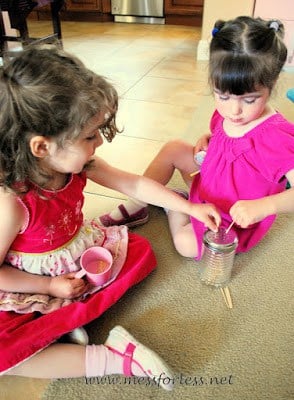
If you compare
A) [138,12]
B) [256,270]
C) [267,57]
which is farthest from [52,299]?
[138,12]

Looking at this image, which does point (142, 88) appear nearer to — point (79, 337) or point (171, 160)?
point (171, 160)

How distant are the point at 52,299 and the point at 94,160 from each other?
31 cm

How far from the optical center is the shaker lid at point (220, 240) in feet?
2.62

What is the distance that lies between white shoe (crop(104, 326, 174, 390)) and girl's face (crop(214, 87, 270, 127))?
0.49 metres

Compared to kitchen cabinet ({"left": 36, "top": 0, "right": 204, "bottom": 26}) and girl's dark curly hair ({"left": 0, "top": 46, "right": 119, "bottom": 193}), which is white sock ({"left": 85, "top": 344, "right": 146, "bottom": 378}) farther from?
kitchen cabinet ({"left": 36, "top": 0, "right": 204, "bottom": 26})

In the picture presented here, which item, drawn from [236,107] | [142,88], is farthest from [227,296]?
[142,88]

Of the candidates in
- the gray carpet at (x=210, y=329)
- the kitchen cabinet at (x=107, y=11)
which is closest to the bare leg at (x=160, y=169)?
the gray carpet at (x=210, y=329)

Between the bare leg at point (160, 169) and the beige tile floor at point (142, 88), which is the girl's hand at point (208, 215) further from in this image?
the beige tile floor at point (142, 88)

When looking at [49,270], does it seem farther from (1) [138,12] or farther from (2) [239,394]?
(1) [138,12]

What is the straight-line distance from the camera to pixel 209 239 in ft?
2.66

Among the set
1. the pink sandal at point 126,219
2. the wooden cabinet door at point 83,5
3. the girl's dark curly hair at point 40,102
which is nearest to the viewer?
the girl's dark curly hair at point 40,102

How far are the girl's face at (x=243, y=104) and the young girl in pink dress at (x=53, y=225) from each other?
20 centimetres

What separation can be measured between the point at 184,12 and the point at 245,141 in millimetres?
2938

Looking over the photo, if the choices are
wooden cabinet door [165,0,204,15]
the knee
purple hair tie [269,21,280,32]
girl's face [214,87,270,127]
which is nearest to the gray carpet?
the knee
